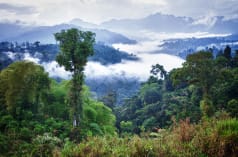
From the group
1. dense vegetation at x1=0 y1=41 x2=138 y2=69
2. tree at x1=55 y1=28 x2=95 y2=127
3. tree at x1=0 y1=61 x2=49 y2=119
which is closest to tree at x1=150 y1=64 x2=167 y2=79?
dense vegetation at x1=0 y1=41 x2=138 y2=69

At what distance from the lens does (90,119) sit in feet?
69.7

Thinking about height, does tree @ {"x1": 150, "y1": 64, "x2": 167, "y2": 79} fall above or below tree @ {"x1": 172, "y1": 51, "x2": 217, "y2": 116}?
below

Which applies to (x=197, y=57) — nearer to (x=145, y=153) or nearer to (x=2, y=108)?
(x=2, y=108)

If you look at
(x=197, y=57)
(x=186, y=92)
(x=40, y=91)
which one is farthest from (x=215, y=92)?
(x=40, y=91)

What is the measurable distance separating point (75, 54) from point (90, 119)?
254 inches

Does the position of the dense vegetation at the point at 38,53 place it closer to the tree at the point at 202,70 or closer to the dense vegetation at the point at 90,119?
the dense vegetation at the point at 90,119

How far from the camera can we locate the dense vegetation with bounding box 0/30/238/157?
429 cm

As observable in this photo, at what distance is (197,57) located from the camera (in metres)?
21.7

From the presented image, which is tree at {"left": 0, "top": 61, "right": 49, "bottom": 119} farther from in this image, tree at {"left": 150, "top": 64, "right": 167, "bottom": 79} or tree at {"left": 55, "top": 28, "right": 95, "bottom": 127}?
tree at {"left": 150, "top": 64, "right": 167, "bottom": 79}

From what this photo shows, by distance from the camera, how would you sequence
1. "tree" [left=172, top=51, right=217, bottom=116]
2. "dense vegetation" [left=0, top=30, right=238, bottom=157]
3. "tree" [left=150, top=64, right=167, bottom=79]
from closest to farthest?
1. "dense vegetation" [left=0, top=30, right=238, bottom=157]
2. "tree" [left=172, top=51, right=217, bottom=116]
3. "tree" [left=150, top=64, right=167, bottom=79]

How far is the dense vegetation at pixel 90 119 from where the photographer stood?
14.1 feet

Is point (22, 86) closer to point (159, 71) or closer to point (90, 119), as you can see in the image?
point (90, 119)

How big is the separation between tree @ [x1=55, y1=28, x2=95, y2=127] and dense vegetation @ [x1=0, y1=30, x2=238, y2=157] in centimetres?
5

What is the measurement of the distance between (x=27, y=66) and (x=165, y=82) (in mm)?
26413
